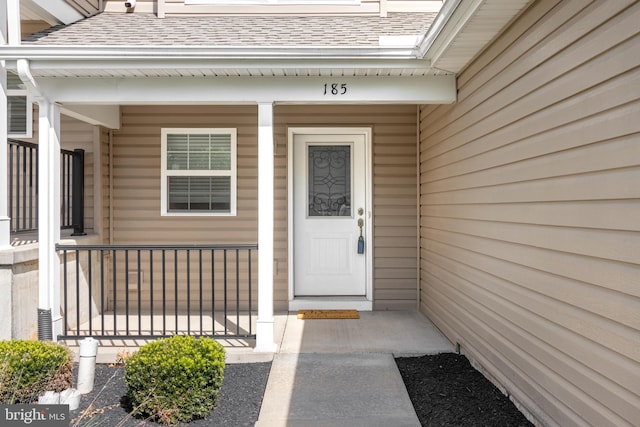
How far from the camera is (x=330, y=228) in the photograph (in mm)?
5445

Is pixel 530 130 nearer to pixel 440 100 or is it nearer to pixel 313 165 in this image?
pixel 440 100

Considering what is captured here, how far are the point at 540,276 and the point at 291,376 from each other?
1.82m

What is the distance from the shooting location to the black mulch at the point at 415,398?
274 cm

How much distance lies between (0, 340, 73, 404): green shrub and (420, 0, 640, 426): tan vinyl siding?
9.04ft

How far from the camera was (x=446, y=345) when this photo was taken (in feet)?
13.4

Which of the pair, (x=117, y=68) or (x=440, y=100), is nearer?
(x=117, y=68)

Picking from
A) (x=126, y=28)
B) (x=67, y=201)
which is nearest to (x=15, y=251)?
(x=67, y=201)

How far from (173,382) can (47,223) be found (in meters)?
2.07

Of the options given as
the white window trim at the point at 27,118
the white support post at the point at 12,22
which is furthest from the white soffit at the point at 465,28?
the white window trim at the point at 27,118

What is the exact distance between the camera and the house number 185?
3.94m

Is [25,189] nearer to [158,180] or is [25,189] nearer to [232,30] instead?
[158,180]

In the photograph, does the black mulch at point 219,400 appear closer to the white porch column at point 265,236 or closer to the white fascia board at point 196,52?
the white porch column at point 265,236

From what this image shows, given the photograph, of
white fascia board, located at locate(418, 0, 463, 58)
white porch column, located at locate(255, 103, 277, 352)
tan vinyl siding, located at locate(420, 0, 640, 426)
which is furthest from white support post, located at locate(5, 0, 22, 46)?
tan vinyl siding, located at locate(420, 0, 640, 426)

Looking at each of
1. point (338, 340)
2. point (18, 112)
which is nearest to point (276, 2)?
point (18, 112)
